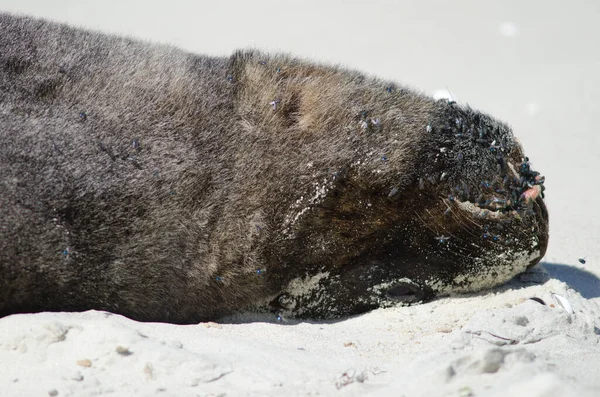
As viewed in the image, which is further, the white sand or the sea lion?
the sea lion

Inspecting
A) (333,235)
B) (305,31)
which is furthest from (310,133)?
(305,31)

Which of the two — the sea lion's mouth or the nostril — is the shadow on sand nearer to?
the sea lion's mouth

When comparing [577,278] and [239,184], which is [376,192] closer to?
[239,184]

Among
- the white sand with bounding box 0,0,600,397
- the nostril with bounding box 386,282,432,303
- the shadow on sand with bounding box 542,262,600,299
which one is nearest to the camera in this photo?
the white sand with bounding box 0,0,600,397

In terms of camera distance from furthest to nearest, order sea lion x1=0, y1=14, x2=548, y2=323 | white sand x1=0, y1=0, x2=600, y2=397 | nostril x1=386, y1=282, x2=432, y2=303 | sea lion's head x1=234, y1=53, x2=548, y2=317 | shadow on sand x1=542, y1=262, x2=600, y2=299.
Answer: shadow on sand x1=542, y1=262, x2=600, y2=299
nostril x1=386, y1=282, x2=432, y2=303
sea lion's head x1=234, y1=53, x2=548, y2=317
sea lion x1=0, y1=14, x2=548, y2=323
white sand x1=0, y1=0, x2=600, y2=397

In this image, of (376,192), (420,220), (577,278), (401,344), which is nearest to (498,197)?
(420,220)

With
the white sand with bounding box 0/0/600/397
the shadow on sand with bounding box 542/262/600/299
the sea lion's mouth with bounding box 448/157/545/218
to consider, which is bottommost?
the white sand with bounding box 0/0/600/397

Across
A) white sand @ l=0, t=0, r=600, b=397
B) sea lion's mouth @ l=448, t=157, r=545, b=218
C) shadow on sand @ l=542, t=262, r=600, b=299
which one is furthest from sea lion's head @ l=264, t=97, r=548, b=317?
shadow on sand @ l=542, t=262, r=600, b=299

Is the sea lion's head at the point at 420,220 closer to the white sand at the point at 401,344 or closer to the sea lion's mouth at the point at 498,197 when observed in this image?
the sea lion's mouth at the point at 498,197
